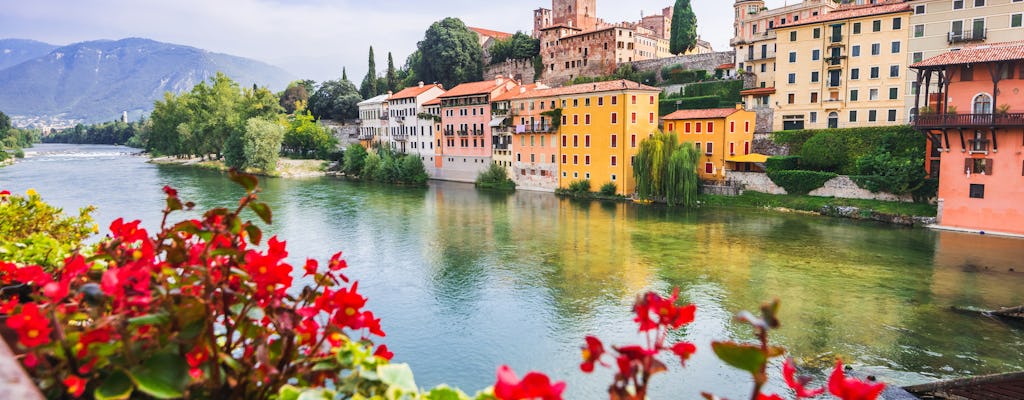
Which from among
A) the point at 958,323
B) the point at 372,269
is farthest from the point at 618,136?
the point at 958,323

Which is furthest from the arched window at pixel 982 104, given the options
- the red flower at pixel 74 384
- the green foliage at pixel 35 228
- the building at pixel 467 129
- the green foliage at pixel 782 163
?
the red flower at pixel 74 384

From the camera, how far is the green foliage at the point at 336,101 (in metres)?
67.8

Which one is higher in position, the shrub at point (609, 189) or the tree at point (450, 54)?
the tree at point (450, 54)

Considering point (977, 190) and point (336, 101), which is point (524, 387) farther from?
point (336, 101)

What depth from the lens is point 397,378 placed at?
2252 mm

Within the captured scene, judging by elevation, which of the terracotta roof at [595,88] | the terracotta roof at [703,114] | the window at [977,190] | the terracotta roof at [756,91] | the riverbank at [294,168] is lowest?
the window at [977,190]

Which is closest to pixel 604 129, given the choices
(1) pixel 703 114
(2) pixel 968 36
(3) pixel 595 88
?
(3) pixel 595 88

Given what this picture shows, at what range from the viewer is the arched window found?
2469 centimetres

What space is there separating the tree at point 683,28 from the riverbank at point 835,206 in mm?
24564

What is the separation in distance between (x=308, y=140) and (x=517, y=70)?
2081cm

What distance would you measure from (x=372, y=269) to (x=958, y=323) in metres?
15.2

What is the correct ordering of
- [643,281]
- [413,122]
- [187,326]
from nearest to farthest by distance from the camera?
1. [187,326]
2. [643,281]
3. [413,122]

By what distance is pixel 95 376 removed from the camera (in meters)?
1.99

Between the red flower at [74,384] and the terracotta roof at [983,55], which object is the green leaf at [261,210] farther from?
the terracotta roof at [983,55]
